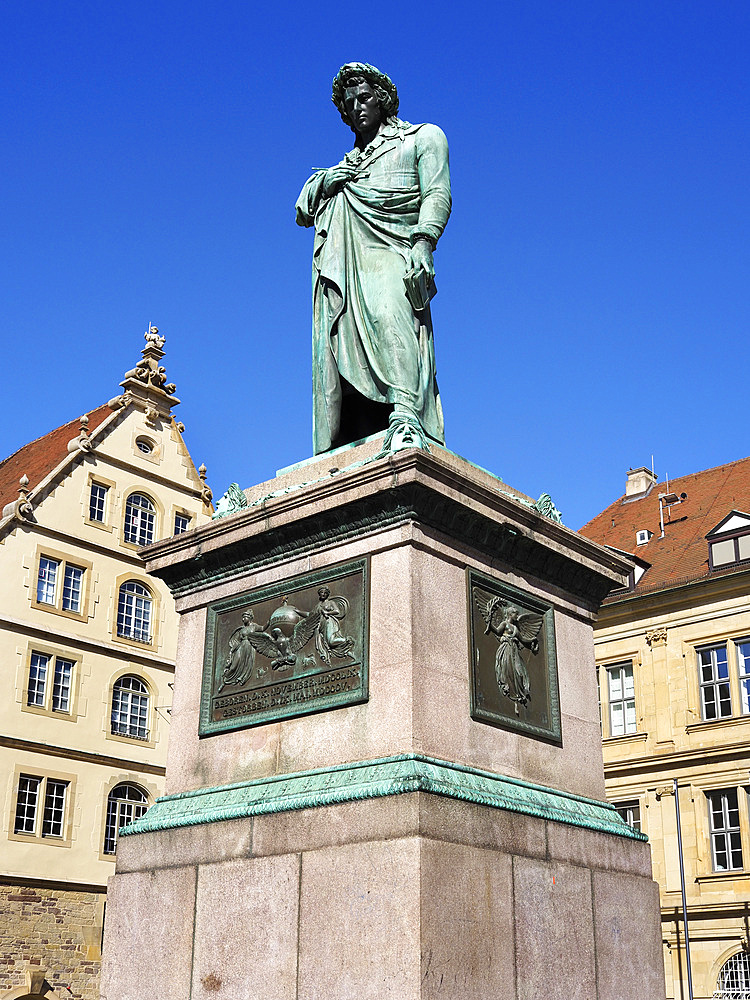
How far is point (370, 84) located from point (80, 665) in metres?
24.4

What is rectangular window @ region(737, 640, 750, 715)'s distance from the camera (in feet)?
105

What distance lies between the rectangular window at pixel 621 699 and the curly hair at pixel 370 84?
27.9m

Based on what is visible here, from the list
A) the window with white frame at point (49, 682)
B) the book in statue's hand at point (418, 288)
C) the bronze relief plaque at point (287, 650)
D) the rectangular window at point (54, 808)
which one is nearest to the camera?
the bronze relief plaque at point (287, 650)

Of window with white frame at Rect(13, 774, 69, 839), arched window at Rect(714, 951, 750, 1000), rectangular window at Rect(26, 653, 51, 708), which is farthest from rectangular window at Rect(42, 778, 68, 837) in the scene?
arched window at Rect(714, 951, 750, 1000)

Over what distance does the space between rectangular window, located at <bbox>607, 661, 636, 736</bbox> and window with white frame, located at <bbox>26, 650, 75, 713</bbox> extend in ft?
50.7

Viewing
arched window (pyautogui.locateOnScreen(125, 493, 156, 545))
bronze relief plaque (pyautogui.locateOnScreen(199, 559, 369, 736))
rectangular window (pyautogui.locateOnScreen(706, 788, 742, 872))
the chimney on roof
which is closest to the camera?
bronze relief plaque (pyautogui.locateOnScreen(199, 559, 369, 736))

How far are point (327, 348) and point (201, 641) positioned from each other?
2292 mm

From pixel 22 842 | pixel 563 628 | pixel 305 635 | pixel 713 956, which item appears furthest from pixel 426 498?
pixel 713 956

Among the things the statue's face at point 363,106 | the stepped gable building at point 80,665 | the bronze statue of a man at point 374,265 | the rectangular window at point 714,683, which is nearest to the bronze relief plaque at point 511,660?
the bronze statue of a man at point 374,265

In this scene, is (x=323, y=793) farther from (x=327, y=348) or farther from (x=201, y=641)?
(x=327, y=348)

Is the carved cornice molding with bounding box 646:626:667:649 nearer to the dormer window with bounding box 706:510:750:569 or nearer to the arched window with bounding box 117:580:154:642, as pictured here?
the dormer window with bounding box 706:510:750:569

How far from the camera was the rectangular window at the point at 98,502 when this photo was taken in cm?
3259

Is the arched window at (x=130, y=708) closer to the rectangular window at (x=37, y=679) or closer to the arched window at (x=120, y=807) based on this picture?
the arched window at (x=120, y=807)

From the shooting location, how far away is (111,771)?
3092 centimetres
